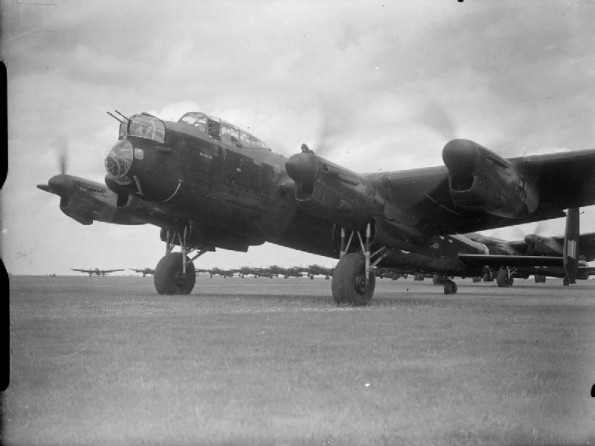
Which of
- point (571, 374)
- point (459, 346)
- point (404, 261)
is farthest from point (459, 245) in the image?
point (571, 374)

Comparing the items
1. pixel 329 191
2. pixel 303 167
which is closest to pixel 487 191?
pixel 329 191

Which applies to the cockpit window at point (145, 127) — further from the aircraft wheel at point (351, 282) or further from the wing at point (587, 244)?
the wing at point (587, 244)

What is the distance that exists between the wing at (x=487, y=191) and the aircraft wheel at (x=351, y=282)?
160 cm

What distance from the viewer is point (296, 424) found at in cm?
326

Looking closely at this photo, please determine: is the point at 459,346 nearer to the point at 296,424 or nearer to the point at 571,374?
the point at 571,374

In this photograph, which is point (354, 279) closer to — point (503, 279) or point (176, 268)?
point (176, 268)

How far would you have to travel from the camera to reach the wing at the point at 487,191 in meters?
10.8

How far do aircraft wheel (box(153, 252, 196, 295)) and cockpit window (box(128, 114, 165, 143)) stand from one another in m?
4.92

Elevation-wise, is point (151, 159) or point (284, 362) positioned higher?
point (151, 159)

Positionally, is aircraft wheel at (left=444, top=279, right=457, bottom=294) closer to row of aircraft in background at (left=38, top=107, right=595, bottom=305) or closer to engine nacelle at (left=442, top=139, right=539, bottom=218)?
row of aircraft in background at (left=38, top=107, right=595, bottom=305)

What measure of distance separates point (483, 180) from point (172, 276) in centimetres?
933

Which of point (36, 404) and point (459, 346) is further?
point (459, 346)

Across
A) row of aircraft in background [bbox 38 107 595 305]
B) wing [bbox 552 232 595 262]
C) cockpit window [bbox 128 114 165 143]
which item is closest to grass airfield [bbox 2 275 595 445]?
row of aircraft in background [bbox 38 107 595 305]

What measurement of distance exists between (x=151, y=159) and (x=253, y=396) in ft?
29.9
